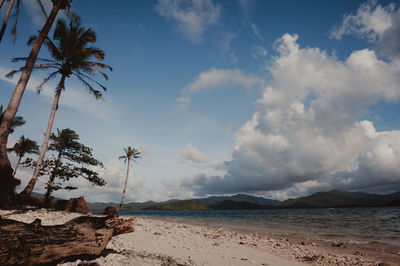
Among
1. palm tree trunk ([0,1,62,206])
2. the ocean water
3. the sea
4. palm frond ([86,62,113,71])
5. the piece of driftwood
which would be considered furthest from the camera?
the piece of driftwood

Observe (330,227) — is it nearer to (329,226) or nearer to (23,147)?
(329,226)

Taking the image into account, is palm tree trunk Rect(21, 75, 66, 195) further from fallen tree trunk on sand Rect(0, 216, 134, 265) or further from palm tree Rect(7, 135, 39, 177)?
palm tree Rect(7, 135, 39, 177)

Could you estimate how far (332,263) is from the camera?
7.79 m

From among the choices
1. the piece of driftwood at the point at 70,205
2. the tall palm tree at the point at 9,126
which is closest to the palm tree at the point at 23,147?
the piece of driftwood at the point at 70,205

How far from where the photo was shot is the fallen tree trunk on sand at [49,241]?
308cm

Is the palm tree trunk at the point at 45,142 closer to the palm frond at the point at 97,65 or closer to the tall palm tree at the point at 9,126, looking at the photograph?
the palm frond at the point at 97,65

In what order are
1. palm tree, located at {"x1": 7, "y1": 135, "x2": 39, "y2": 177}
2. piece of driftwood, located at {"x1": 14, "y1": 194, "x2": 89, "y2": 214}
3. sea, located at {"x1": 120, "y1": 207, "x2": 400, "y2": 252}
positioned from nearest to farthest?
sea, located at {"x1": 120, "y1": 207, "x2": 400, "y2": 252} → piece of driftwood, located at {"x1": 14, "y1": 194, "x2": 89, "y2": 214} → palm tree, located at {"x1": 7, "y1": 135, "x2": 39, "y2": 177}

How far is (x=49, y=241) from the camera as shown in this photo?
11.6 ft

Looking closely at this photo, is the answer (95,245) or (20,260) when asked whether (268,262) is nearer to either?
(95,245)

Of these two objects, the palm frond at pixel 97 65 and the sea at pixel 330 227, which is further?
the palm frond at pixel 97 65

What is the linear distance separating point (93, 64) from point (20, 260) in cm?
1764

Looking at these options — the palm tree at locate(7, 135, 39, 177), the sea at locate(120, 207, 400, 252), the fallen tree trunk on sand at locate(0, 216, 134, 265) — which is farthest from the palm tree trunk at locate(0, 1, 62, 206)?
the palm tree at locate(7, 135, 39, 177)

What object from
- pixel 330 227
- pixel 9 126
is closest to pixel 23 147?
pixel 9 126

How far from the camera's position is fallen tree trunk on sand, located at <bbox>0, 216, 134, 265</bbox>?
3.08 m
